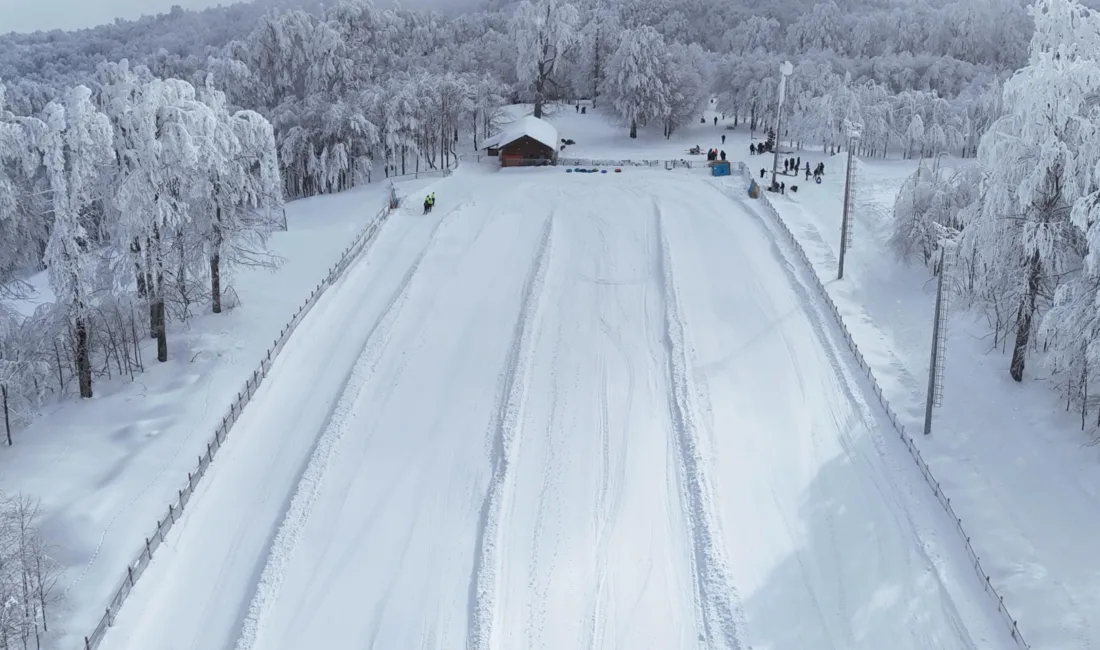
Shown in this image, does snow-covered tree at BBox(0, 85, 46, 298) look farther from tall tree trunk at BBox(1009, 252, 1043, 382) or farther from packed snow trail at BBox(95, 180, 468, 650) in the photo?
tall tree trunk at BBox(1009, 252, 1043, 382)

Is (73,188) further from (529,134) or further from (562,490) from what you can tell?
(529,134)

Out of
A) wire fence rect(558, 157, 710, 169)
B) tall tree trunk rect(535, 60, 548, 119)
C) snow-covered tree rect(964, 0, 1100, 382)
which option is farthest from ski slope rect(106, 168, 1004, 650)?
tall tree trunk rect(535, 60, 548, 119)

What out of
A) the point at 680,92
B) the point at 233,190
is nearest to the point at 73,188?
the point at 233,190

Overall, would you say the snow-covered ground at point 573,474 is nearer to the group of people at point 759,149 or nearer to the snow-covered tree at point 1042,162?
the snow-covered tree at point 1042,162

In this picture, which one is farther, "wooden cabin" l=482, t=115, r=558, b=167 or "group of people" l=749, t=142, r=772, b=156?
"group of people" l=749, t=142, r=772, b=156

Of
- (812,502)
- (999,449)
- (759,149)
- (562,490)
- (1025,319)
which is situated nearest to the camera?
(812,502)
